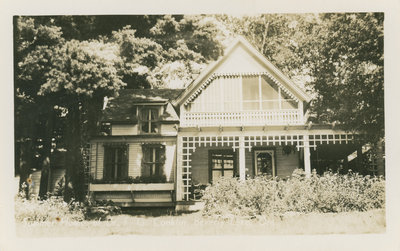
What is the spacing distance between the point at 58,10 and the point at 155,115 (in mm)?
7999

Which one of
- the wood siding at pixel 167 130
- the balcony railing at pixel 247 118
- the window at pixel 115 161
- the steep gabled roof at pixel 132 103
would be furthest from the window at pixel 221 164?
the window at pixel 115 161

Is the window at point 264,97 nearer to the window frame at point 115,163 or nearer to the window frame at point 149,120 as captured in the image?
the window frame at point 149,120

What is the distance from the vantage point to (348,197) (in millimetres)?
11766

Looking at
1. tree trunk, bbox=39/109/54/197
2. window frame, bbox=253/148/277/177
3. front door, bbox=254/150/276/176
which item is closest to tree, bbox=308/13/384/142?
window frame, bbox=253/148/277/177

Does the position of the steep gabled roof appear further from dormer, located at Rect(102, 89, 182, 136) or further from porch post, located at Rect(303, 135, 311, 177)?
porch post, located at Rect(303, 135, 311, 177)

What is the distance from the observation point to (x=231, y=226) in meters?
10.6

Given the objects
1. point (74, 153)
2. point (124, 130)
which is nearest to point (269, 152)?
point (124, 130)

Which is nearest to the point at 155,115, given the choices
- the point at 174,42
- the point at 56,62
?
the point at 174,42

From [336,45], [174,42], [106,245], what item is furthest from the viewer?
[174,42]

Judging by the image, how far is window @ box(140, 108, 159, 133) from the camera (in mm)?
17312

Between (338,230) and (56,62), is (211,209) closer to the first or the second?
(338,230)

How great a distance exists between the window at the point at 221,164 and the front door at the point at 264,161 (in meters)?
1.04

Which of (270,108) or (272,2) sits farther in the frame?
(270,108)

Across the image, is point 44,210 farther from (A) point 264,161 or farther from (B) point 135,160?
(A) point 264,161
